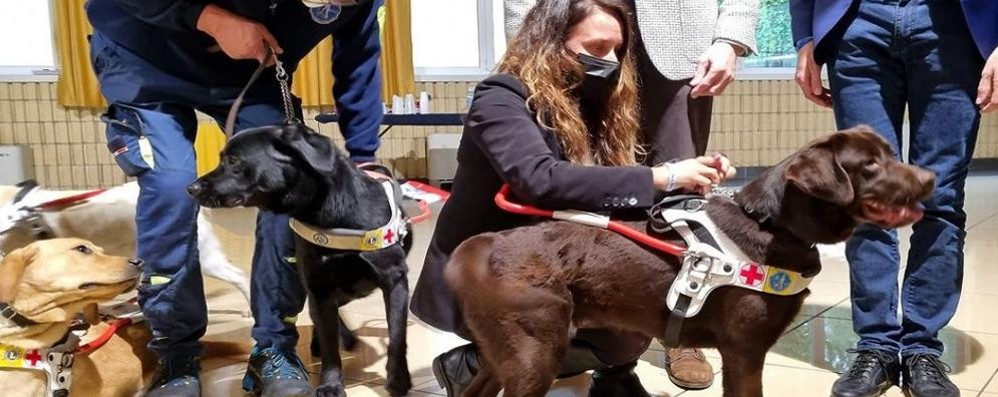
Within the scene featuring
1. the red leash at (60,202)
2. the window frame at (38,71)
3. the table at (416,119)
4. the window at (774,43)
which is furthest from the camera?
the window at (774,43)

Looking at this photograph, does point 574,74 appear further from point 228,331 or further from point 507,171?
point 228,331

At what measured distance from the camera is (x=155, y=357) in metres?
2.28

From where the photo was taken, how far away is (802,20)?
2.33 meters

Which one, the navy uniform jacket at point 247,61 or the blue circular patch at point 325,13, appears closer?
the navy uniform jacket at point 247,61

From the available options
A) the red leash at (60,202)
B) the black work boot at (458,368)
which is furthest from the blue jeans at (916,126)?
the red leash at (60,202)

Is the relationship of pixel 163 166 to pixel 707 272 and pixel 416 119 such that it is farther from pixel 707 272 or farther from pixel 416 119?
pixel 416 119

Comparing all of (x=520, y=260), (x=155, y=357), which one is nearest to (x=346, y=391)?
(x=155, y=357)

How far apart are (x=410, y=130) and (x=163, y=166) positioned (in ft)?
19.5

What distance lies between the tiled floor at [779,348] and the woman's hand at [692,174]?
691 millimetres

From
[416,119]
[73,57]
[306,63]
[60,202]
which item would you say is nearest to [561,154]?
[60,202]

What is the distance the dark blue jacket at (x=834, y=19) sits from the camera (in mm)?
1952

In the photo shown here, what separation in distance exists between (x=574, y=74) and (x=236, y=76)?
916 mm

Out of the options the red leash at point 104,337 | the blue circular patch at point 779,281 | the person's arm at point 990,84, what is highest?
the person's arm at point 990,84

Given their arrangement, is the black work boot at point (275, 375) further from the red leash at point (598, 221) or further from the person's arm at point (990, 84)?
the person's arm at point (990, 84)
